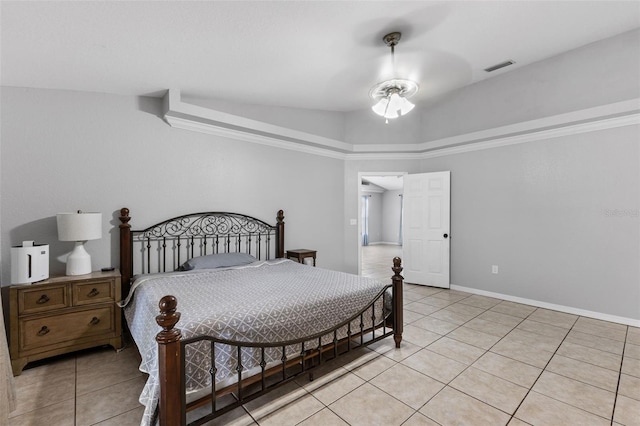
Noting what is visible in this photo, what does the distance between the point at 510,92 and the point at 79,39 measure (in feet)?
16.1

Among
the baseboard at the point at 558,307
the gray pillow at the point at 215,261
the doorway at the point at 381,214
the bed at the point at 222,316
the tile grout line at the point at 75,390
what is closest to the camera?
the bed at the point at 222,316

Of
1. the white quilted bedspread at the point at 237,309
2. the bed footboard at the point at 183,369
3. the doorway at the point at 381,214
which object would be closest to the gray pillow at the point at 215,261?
the white quilted bedspread at the point at 237,309

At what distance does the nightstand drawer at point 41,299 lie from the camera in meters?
2.29

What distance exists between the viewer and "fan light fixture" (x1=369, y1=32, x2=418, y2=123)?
267 centimetres

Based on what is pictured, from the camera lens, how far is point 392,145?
5.21 meters

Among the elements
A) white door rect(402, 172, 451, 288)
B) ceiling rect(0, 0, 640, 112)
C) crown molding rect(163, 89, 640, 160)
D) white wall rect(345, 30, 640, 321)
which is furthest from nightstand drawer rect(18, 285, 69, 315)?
white wall rect(345, 30, 640, 321)

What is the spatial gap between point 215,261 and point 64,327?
138 centimetres

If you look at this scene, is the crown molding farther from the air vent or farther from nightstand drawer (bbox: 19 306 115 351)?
nightstand drawer (bbox: 19 306 115 351)

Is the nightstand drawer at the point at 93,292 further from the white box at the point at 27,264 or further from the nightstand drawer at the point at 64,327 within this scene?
the white box at the point at 27,264

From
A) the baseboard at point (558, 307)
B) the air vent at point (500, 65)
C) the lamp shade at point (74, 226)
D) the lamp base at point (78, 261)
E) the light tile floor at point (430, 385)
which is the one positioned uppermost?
the air vent at point (500, 65)

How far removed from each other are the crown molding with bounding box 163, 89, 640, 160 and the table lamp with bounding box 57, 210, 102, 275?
56.0 inches

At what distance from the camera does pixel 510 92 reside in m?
4.02

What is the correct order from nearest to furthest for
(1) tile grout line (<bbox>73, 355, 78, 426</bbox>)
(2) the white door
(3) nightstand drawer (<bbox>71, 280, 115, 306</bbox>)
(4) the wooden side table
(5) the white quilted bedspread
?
(5) the white quilted bedspread < (1) tile grout line (<bbox>73, 355, 78, 426</bbox>) < (3) nightstand drawer (<bbox>71, 280, 115, 306</bbox>) < (4) the wooden side table < (2) the white door

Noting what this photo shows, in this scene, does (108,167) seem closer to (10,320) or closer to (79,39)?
(79,39)
